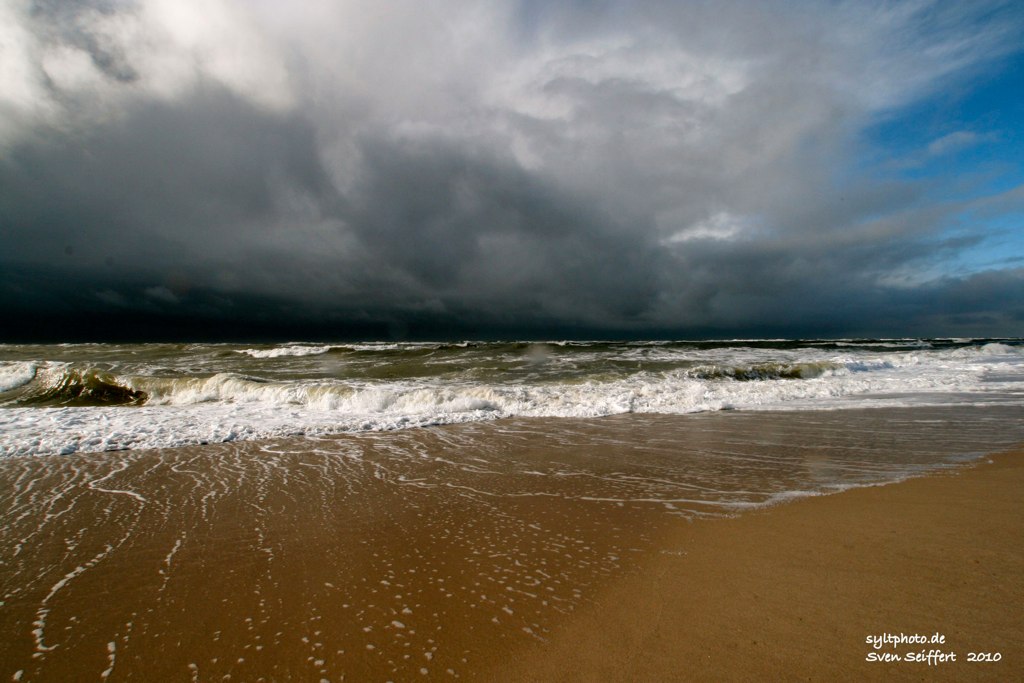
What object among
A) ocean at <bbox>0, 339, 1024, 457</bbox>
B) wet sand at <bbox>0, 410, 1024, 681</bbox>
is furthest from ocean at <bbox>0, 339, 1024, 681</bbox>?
ocean at <bbox>0, 339, 1024, 457</bbox>

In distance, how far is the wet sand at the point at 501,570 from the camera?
2457 mm

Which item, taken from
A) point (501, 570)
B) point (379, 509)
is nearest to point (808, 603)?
point (501, 570)

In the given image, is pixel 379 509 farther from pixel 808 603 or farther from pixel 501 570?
pixel 808 603

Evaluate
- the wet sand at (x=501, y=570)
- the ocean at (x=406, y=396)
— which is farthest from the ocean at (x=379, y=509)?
the ocean at (x=406, y=396)

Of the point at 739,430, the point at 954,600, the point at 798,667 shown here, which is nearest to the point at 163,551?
the point at 798,667

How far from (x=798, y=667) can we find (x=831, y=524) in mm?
2340

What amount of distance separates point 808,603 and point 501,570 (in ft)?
6.66

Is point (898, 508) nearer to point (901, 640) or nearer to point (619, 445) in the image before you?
point (901, 640)

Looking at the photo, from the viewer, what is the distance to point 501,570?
11.2ft

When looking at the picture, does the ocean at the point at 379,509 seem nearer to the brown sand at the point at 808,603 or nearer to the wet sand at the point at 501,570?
the wet sand at the point at 501,570

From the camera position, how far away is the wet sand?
2.46 meters

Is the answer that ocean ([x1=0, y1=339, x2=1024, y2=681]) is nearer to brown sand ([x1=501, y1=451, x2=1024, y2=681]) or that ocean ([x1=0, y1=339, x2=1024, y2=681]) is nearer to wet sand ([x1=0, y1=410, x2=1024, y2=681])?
wet sand ([x1=0, y1=410, x2=1024, y2=681])

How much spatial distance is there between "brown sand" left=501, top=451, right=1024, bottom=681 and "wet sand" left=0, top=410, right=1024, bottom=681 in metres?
0.02

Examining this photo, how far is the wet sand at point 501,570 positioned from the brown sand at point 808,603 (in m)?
0.02
